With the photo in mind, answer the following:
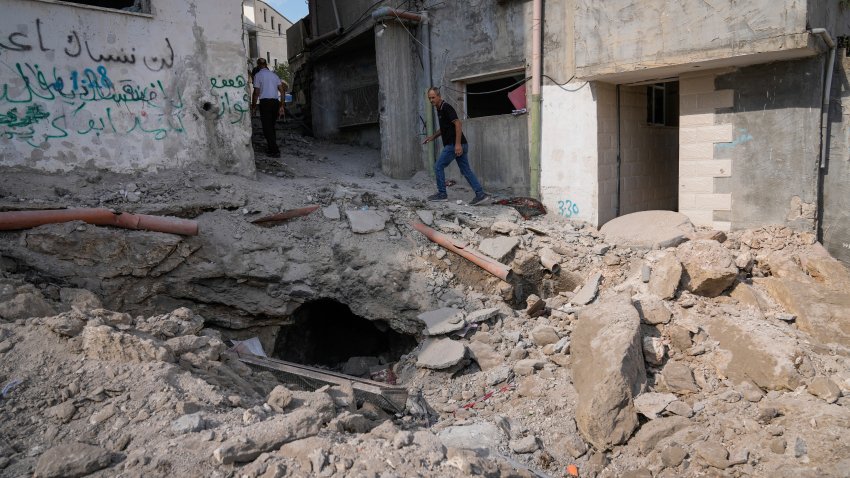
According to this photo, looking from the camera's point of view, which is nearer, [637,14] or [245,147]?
[637,14]

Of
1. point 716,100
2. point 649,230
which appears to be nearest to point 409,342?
point 649,230

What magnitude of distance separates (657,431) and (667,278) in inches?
72.7

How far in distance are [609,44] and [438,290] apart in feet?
12.7

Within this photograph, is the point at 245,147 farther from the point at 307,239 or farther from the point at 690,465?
the point at 690,465

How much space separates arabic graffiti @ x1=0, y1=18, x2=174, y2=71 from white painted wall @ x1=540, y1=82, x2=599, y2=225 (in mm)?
5276

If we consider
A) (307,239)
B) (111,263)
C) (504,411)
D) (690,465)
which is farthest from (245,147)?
(690,465)

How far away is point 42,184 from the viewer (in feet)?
20.9

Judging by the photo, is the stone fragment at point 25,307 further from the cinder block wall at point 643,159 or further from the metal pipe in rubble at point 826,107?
the metal pipe in rubble at point 826,107

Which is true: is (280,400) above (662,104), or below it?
below

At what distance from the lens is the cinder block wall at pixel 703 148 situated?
682 cm

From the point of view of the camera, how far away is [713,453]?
362 cm

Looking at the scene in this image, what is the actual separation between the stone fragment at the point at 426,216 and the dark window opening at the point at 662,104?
402 cm

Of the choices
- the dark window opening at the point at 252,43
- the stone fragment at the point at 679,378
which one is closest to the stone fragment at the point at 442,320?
the stone fragment at the point at 679,378

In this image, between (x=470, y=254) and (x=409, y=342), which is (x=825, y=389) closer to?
(x=470, y=254)
